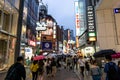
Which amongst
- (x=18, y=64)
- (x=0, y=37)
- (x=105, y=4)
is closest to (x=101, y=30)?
(x=105, y=4)

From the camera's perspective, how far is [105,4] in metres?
21.2

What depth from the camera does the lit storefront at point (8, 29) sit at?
42.4ft

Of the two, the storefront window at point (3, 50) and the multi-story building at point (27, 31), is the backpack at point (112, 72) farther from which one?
the multi-story building at point (27, 31)

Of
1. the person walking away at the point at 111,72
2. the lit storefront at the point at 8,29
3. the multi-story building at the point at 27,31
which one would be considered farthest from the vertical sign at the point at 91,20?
the person walking away at the point at 111,72

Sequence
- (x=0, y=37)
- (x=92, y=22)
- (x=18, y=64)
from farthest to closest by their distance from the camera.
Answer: (x=92, y=22)
(x=0, y=37)
(x=18, y=64)

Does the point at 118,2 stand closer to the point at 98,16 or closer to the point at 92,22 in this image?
the point at 98,16

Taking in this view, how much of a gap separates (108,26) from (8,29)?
43.6 ft

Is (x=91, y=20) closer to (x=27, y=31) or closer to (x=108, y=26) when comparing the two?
(x=108, y=26)

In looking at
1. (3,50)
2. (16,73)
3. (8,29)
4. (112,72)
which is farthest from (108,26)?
(16,73)

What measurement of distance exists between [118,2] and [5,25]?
12839mm

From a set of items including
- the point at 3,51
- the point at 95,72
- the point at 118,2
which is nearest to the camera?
the point at 95,72

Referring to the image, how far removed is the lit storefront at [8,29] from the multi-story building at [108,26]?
36.3ft

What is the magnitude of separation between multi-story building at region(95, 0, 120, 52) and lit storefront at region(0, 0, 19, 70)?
36.3 ft

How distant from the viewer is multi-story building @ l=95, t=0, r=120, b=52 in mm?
22531
